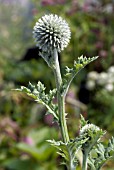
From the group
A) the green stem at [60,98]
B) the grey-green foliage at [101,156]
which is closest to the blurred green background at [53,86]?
the grey-green foliage at [101,156]

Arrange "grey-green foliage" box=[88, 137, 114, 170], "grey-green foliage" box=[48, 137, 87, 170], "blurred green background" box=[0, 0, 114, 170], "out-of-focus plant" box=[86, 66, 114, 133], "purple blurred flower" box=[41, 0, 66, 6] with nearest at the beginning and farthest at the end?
"grey-green foliage" box=[48, 137, 87, 170]
"grey-green foliage" box=[88, 137, 114, 170]
"blurred green background" box=[0, 0, 114, 170]
"out-of-focus plant" box=[86, 66, 114, 133]
"purple blurred flower" box=[41, 0, 66, 6]

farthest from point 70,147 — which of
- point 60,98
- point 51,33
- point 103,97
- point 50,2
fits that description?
point 50,2

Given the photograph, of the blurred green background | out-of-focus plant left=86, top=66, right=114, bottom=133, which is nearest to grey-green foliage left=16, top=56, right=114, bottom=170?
the blurred green background

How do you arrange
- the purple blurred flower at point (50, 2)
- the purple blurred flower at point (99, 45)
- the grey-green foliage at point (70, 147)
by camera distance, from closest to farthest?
the grey-green foliage at point (70, 147) < the purple blurred flower at point (50, 2) < the purple blurred flower at point (99, 45)

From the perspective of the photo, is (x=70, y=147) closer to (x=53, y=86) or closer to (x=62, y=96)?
(x=62, y=96)

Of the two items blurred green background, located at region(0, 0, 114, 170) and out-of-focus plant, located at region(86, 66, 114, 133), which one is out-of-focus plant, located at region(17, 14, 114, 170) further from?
out-of-focus plant, located at region(86, 66, 114, 133)

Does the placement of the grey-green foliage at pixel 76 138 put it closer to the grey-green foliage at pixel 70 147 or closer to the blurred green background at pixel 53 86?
the grey-green foliage at pixel 70 147

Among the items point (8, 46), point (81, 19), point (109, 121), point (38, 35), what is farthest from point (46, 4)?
point (38, 35)
